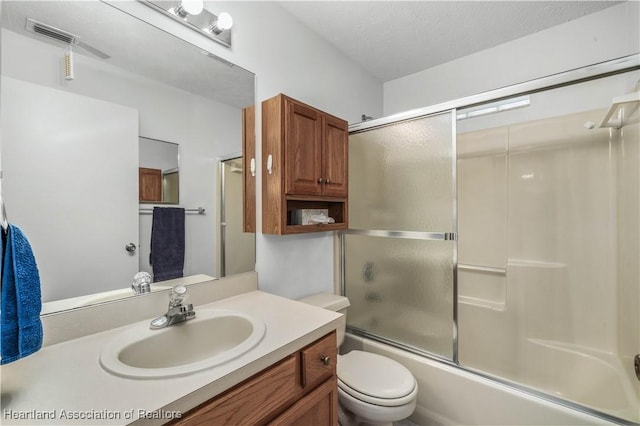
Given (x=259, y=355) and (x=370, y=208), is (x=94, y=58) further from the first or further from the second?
(x=370, y=208)

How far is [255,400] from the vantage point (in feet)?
2.58

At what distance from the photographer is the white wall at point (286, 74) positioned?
1.45 m

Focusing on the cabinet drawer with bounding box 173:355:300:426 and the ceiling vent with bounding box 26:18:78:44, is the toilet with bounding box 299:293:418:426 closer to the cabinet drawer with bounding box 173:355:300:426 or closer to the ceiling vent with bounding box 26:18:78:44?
the cabinet drawer with bounding box 173:355:300:426

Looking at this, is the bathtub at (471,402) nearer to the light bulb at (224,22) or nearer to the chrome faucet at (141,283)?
the chrome faucet at (141,283)

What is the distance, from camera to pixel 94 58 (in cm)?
100

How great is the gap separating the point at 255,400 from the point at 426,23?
227cm

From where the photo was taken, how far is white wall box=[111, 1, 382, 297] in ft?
4.77

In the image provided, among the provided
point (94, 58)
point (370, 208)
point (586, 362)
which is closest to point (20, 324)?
point (94, 58)

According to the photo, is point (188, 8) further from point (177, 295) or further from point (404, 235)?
point (404, 235)

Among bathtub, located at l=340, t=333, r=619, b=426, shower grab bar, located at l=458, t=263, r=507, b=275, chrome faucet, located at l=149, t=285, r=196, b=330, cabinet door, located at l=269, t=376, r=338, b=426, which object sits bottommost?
bathtub, located at l=340, t=333, r=619, b=426

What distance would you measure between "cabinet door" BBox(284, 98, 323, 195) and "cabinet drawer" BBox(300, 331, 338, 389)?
0.75 meters

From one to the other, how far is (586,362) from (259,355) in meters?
2.16

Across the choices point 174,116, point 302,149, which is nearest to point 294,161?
point 302,149

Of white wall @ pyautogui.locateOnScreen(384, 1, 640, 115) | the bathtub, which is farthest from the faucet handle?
white wall @ pyautogui.locateOnScreen(384, 1, 640, 115)
